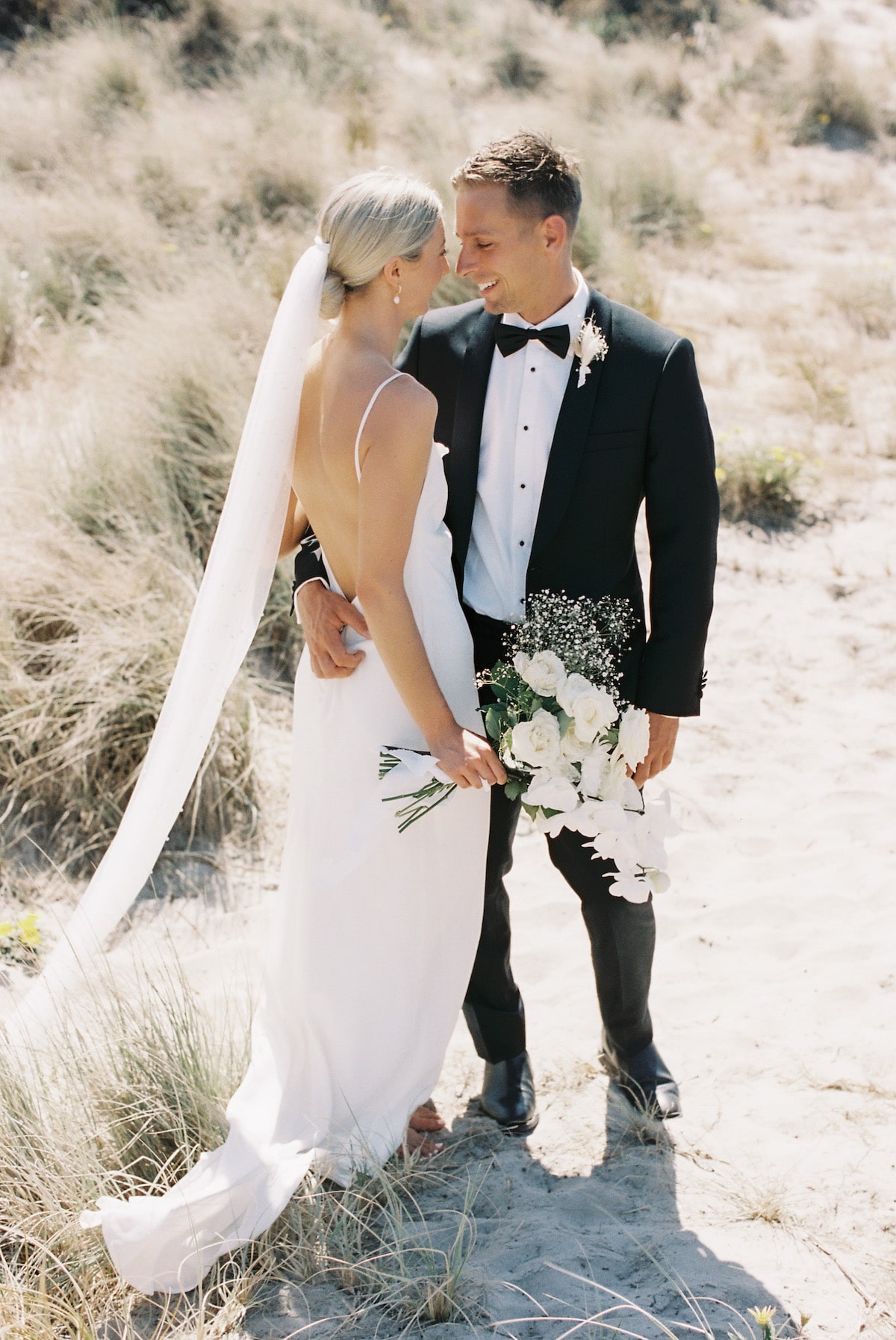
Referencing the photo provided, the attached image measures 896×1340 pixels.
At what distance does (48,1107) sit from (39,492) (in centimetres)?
295

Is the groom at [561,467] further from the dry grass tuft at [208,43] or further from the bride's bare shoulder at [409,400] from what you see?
the dry grass tuft at [208,43]

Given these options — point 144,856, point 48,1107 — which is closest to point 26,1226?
point 48,1107

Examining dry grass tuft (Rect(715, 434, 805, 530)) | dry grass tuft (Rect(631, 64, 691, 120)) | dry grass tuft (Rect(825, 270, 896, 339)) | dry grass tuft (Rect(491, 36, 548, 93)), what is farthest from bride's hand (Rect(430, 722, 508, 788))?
dry grass tuft (Rect(491, 36, 548, 93))

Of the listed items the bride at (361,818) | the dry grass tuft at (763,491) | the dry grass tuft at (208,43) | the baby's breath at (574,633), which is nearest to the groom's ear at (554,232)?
the bride at (361,818)

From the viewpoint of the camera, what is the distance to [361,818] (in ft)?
8.46

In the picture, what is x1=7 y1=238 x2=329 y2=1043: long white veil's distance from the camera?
2.42 meters

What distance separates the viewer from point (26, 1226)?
237cm

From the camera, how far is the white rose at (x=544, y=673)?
7.36 ft

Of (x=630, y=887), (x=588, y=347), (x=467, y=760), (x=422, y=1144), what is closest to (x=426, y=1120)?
(x=422, y=1144)

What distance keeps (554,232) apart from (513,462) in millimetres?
519

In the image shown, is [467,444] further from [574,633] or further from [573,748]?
[573,748]

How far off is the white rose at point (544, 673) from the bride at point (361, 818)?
210mm

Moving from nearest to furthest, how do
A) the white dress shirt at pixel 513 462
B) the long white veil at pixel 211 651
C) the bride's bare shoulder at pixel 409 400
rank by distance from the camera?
the bride's bare shoulder at pixel 409 400 → the long white veil at pixel 211 651 → the white dress shirt at pixel 513 462

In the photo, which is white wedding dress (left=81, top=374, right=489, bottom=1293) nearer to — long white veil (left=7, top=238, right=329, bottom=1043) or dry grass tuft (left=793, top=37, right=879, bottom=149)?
long white veil (left=7, top=238, right=329, bottom=1043)
